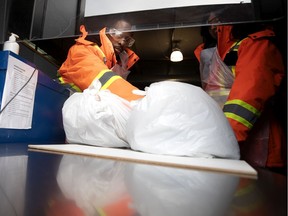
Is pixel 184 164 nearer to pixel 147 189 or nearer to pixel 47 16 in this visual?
pixel 147 189

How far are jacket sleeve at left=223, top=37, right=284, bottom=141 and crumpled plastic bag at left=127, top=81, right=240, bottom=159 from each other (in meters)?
0.24

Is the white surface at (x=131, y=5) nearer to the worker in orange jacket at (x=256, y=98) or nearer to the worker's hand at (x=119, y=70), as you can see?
the worker in orange jacket at (x=256, y=98)

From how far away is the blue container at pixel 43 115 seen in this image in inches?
36.2

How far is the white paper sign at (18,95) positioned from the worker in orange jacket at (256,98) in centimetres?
93

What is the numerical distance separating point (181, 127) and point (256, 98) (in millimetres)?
474

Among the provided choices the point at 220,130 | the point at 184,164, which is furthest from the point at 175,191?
the point at 220,130

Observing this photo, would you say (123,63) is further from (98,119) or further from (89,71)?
(98,119)

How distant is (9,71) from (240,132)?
104 centimetres

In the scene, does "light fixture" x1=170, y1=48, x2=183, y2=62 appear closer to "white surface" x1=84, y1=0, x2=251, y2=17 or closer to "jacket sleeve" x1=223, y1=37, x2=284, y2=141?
"white surface" x1=84, y1=0, x2=251, y2=17

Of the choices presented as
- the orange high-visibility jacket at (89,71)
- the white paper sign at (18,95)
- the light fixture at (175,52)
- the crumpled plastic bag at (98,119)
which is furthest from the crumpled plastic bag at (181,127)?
the light fixture at (175,52)

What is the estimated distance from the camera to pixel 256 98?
3.08 feet

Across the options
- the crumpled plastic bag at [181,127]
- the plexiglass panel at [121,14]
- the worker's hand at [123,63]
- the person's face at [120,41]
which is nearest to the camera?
the crumpled plastic bag at [181,127]

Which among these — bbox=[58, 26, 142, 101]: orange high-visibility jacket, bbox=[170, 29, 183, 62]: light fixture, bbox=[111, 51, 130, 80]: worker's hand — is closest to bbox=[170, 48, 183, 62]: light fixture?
bbox=[170, 29, 183, 62]: light fixture

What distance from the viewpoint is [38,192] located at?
309 mm
